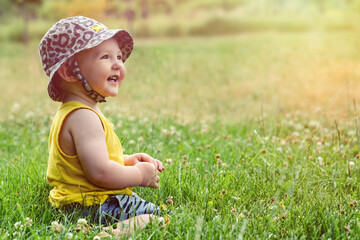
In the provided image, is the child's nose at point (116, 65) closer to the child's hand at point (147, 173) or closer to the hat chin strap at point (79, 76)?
the hat chin strap at point (79, 76)

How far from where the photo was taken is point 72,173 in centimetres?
296

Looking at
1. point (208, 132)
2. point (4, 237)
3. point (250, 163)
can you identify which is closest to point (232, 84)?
point (208, 132)

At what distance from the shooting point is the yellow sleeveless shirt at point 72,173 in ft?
9.59

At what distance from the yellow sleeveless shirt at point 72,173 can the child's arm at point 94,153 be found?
0.07 m

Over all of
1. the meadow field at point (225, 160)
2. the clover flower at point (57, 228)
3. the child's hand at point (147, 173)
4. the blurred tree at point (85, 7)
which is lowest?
the meadow field at point (225, 160)

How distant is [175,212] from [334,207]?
1107mm

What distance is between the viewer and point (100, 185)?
294 centimetres

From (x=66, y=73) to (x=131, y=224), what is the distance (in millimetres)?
1109

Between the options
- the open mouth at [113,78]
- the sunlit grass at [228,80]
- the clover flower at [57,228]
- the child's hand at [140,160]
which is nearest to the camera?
the clover flower at [57,228]

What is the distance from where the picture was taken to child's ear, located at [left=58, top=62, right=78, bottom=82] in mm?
2904

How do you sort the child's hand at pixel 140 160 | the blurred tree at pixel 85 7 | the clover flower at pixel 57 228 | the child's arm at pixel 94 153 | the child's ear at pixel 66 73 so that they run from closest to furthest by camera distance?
the clover flower at pixel 57 228, the child's arm at pixel 94 153, the child's ear at pixel 66 73, the child's hand at pixel 140 160, the blurred tree at pixel 85 7

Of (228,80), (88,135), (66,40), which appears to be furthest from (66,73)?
(228,80)

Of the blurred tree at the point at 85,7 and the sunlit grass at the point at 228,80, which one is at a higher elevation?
the blurred tree at the point at 85,7

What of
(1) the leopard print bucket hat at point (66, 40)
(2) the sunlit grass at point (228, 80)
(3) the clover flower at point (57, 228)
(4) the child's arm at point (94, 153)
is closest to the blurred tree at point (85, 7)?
(2) the sunlit grass at point (228, 80)
